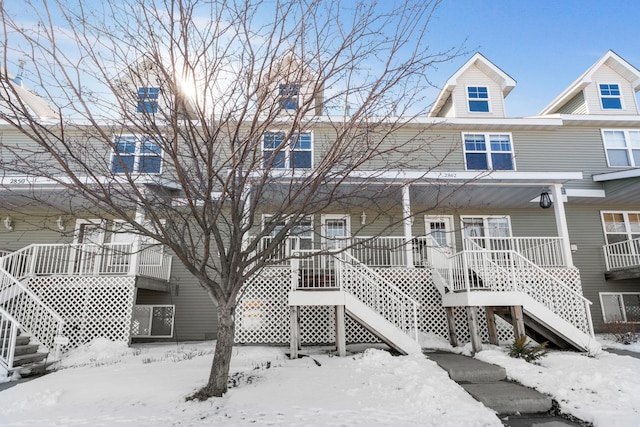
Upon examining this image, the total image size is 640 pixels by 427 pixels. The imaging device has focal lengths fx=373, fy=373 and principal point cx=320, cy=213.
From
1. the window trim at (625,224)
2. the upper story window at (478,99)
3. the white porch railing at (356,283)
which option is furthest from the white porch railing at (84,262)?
the window trim at (625,224)

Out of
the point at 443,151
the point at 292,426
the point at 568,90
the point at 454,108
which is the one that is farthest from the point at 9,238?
the point at 568,90

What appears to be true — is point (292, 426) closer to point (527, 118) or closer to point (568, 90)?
point (527, 118)

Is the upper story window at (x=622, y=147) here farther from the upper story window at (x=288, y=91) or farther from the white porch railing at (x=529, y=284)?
the upper story window at (x=288, y=91)

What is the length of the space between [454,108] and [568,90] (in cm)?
480

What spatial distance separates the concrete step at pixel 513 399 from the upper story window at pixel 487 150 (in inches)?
336

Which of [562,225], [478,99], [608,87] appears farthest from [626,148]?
[562,225]

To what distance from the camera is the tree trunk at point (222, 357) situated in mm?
5148

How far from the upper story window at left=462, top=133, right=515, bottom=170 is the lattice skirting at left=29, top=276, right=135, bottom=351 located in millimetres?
11181

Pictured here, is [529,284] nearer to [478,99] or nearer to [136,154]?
[478,99]

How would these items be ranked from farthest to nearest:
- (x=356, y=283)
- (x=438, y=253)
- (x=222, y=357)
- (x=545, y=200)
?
(x=545, y=200)
(x=438, y=253)
(x=356, y=283)
(x=222, y=357)

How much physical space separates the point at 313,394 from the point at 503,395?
2613mm

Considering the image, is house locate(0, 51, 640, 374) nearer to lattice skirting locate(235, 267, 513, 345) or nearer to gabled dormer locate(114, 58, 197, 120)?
lattice skirting locate(235, 267, 513, 345)

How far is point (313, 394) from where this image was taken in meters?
5.18

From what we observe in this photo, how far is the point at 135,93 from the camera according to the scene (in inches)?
199
